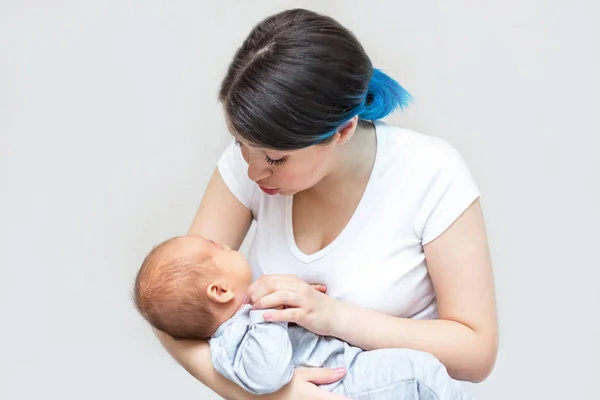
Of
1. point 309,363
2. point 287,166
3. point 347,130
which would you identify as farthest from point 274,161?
point 309,363

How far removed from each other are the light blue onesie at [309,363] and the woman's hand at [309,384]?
2 centimetres

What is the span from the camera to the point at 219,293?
1.85 m

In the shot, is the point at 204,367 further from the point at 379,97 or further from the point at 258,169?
the point at 379,97

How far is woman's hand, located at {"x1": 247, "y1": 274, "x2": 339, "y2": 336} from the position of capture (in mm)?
1795

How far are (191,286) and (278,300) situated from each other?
17 centimetres

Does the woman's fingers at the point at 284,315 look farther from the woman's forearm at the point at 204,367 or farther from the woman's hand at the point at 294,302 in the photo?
the woman's forearm at the point at 204,367

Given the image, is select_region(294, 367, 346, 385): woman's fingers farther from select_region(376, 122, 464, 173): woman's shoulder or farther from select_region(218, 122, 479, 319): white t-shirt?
select_region(376, 122, 464, 173): woman's shoulder

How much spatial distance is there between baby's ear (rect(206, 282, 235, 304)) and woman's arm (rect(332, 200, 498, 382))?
0.22 m

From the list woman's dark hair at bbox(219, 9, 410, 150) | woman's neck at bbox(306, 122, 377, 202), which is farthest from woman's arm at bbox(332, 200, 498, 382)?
woman's dark hair at bbox(219, 9, 410, 150)

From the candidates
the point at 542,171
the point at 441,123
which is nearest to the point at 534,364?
the point at 542,171

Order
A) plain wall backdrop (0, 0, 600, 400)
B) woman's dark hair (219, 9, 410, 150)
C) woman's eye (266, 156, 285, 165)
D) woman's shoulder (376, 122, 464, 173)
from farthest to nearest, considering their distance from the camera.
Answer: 1. plain wall backdrop (0, 0, 600, 400)
2. woman's shoulder (376, 122, 464, 173)
3. woman's eye (266, 156, 285, 165)
4. woman's dark hair (219, 9, 410, 150)

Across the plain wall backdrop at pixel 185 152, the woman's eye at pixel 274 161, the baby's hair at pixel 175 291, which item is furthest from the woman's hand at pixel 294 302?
the plain wall backdrop at pixel 185 152

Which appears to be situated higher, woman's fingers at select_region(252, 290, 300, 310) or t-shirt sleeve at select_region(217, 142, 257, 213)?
t-shirt sleeve at select_region(217, 142, 257, 213)

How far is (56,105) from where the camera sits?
286 centimetres
